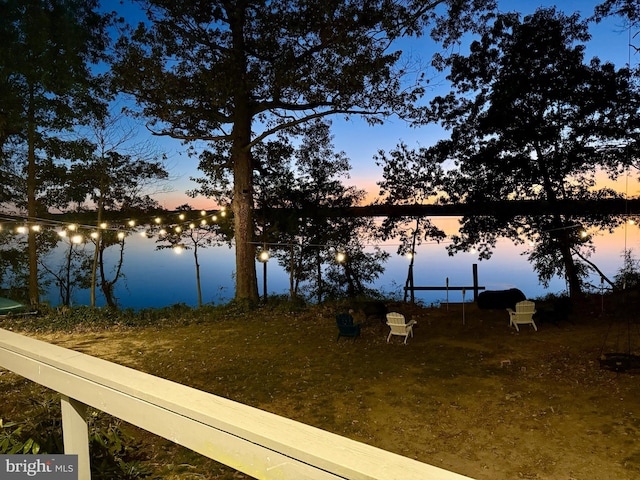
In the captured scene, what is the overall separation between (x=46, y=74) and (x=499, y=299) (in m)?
16.6

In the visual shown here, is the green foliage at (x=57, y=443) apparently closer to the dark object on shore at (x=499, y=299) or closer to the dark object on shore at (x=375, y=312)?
the dark object on shore at (x=375, y=312)

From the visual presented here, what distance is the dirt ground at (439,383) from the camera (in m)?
4.65

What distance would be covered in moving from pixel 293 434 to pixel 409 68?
12328mm

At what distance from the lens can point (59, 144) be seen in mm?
15180

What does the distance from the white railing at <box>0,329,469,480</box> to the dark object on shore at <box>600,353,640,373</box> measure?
838 centimetres

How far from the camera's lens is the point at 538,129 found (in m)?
13.1

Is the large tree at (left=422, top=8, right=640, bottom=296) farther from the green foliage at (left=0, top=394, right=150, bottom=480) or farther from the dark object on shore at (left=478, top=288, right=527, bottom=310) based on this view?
the green foliage at (left=0, top=394, right=150, bottom=480)

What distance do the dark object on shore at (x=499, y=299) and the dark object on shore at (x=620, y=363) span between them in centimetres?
504

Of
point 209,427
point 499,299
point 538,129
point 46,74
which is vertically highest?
point 46,74

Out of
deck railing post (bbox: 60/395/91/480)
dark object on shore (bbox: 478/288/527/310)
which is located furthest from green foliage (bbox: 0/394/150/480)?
dark object on shore (bbox: 478/288/527/310)

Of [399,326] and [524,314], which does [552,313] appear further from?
[399,326]

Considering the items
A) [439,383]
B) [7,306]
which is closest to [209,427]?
[7,306]

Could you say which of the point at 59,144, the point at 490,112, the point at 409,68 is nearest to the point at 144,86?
the point at 59,144

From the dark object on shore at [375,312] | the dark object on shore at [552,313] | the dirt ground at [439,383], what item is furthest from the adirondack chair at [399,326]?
the dark object on shore at [552,313]
